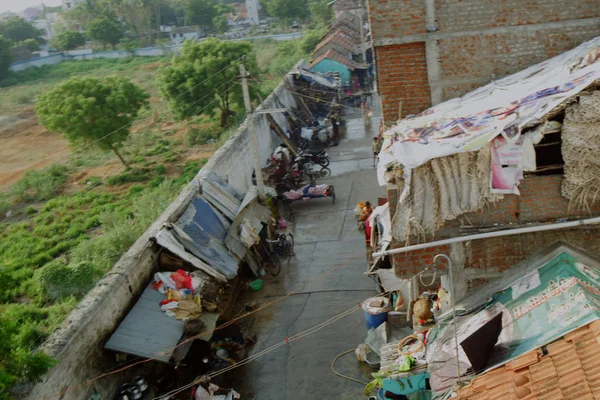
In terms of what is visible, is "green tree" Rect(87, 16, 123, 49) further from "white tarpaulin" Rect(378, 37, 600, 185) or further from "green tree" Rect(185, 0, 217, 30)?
"white tarpaulin" Rect(378, 37, 600, 185)

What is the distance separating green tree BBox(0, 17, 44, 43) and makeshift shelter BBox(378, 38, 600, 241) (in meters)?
68.7

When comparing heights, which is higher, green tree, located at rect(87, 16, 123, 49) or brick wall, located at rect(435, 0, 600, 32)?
green tree, located at rect(87, 16, 123, 49)

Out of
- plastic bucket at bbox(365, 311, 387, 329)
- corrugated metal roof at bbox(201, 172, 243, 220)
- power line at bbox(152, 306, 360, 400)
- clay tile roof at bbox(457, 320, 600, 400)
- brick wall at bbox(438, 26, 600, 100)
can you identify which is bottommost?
power line at bbox(152, 306, 360, 400)

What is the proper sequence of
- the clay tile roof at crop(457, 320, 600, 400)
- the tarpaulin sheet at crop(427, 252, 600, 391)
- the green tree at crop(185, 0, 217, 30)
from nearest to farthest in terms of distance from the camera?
the clay tile roof at crop(457, 320, 600, 400) → the tarpaulin sheet at crop(427, 252, 600, 391) → the green tree at crop(185, 0, 217, 30)

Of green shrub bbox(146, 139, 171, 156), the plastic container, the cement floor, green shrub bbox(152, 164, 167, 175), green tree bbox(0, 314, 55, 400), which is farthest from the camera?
green shrub bbox(146, 139, 171, 156)

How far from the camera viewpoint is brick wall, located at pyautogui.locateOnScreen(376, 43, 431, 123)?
25.9 feet

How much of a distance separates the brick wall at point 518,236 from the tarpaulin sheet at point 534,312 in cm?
34

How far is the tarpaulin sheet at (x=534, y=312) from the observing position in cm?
571

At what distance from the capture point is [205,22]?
2645 inches

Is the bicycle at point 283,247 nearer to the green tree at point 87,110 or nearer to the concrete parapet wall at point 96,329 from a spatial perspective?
the concrete parapet wall at point 96,329

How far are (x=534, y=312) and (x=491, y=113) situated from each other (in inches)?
91.4

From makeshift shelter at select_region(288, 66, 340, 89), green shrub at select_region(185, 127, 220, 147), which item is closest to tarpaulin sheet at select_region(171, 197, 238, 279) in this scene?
green shrub at select_region(185, 127, 220, 147)

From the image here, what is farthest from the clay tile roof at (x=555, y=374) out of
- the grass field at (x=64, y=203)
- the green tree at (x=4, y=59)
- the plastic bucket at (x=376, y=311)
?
the green tree at (x=4, y=59)

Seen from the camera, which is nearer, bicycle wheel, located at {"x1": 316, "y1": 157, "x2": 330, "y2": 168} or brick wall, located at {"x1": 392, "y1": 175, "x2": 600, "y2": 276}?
brick wall, located at {"x1": 392, "y1": 175, "x2": 600, "y2": 276}
